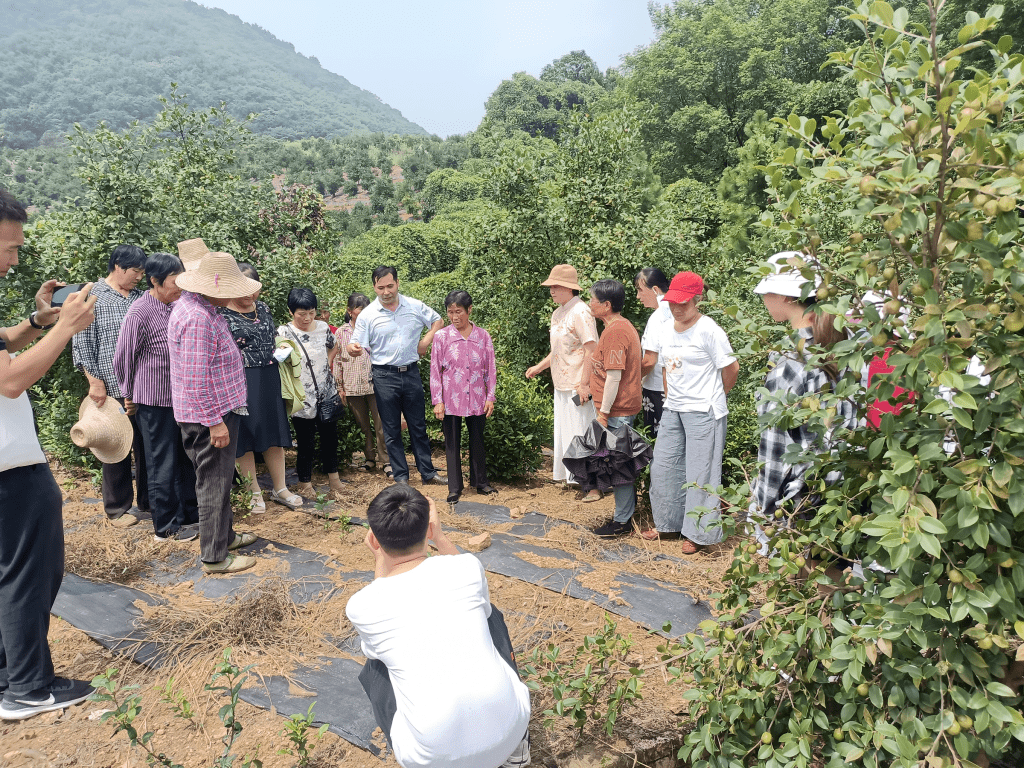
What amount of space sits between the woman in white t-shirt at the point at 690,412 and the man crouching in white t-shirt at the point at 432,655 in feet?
8.58

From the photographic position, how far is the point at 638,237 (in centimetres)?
763

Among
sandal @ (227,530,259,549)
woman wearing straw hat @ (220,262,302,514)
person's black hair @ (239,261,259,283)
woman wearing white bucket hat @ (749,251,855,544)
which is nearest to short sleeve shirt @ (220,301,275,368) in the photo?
woman wearing straw hat @ (220,262,302,514)

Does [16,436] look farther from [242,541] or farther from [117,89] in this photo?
[117,89]

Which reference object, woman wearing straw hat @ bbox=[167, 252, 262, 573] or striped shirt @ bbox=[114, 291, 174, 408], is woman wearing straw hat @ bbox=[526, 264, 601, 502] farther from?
striped shirt @ bbox=[114, 291, 174, 408]

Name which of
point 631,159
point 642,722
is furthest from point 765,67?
point 642,722

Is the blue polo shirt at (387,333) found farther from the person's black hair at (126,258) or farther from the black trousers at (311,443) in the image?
the person's black hair at (126,258)

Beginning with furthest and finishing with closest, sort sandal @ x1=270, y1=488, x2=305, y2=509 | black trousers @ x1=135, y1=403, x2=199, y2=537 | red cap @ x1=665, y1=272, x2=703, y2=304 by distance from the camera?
sandal @ x1=270, y1=488, x2=305, y2=509
black trousers @ x1=135, y1=403, x2=199, y2=537
red cap @ x1=665, y1=272, x2=703, y2=304

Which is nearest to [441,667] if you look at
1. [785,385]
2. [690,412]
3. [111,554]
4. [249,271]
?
[785,385]

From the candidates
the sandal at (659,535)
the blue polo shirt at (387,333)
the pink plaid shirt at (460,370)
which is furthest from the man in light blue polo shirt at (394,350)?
the sandal at (659,535)

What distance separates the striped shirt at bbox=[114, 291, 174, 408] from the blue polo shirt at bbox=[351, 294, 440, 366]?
5.51 feet

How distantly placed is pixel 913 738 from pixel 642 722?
4.34 feet

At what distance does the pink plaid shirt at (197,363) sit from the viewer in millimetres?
4043

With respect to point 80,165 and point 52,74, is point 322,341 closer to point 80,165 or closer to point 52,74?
point 80,165

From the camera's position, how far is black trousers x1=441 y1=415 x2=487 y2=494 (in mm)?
5676
